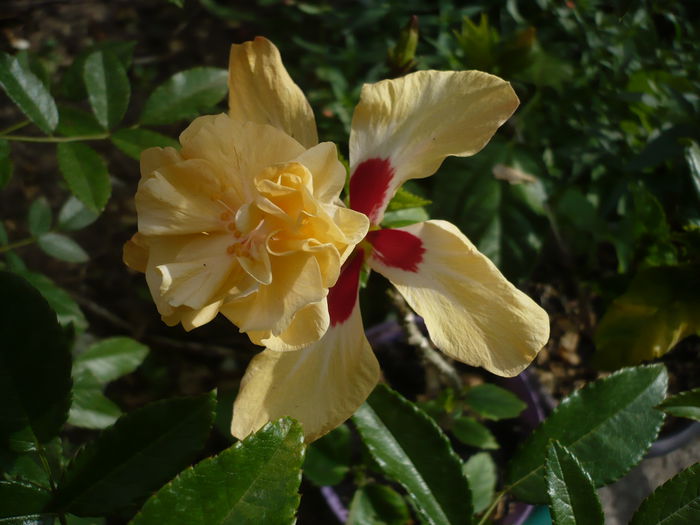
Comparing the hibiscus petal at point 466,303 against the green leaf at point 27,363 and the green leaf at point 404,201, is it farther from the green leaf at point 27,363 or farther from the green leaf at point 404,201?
the green leaf at point 27,363

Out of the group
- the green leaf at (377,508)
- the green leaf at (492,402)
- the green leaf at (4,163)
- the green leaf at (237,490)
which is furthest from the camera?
the green leaf at (492,402)

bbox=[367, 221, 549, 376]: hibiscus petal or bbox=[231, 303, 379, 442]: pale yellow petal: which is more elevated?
bbox=[367, 221, 549, 376]: hibiscus petal

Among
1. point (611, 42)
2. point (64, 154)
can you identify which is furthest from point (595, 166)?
point (64, 154)

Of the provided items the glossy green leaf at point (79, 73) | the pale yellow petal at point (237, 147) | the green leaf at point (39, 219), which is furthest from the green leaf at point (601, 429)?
the green leaf at point (39, 219)

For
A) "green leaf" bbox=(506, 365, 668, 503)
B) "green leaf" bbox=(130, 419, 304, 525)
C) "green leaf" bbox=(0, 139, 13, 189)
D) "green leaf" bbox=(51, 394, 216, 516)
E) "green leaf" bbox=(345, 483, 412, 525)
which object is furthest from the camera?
"green leaf" bbox=(345, 483, 412, 525)

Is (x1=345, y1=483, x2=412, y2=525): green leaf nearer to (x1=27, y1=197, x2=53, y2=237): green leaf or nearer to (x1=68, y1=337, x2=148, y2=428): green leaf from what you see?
(x1=68, y1=337, x2=148, y2=428): green leaf

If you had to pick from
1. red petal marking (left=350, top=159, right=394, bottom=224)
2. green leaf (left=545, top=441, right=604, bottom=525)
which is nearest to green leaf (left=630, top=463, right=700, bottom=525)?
green leaf (left=545, top=441, right=604, bottom=525)

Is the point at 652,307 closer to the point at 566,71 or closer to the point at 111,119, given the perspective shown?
the point at 566,71
